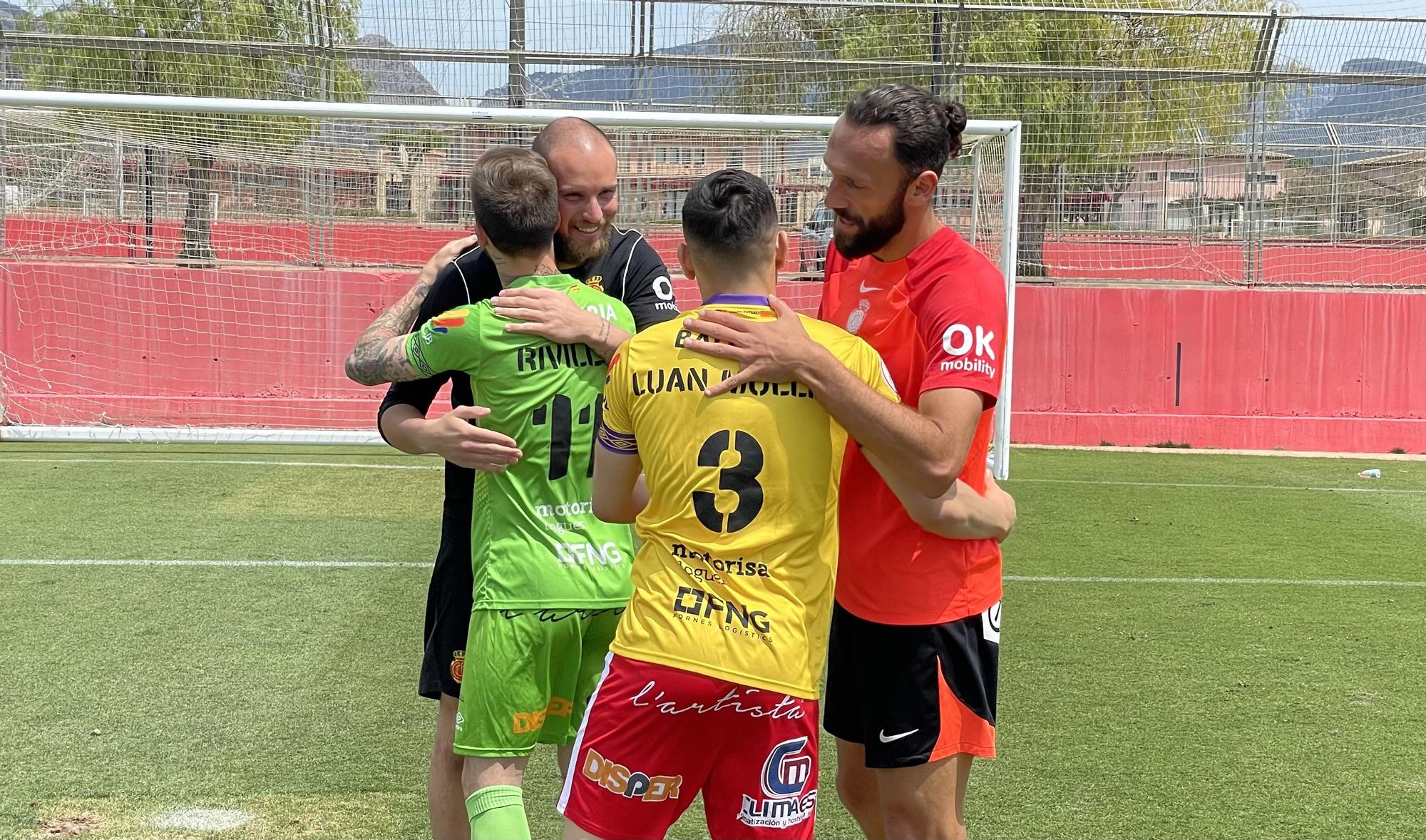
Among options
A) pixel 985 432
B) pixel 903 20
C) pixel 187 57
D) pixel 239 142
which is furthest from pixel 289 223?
pixel 985 432

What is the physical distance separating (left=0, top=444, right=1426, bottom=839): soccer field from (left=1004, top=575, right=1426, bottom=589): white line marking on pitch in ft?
0.08

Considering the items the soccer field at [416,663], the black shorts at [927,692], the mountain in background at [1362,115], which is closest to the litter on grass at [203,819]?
the soccer field at [416,663]

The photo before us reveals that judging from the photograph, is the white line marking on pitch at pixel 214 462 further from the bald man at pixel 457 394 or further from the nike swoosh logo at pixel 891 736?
the nike swoosh logo at pixel 891 736

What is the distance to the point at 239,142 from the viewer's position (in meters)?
10.8

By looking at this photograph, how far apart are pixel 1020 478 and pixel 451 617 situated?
7370mm

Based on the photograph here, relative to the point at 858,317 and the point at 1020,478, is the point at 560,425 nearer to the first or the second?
the point at 858,317

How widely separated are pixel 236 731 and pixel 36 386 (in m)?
8.45

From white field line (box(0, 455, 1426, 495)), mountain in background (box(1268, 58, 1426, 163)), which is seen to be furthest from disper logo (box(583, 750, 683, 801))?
mountain in background (box(1268, 58, 1426, 163))

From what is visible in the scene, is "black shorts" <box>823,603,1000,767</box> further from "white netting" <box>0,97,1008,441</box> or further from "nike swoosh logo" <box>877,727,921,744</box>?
"white netting" <box>0,97,1008,441</box>

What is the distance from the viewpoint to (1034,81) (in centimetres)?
1436

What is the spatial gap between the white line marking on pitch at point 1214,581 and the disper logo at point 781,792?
181 inches

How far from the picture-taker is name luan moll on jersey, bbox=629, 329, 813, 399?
2.18m

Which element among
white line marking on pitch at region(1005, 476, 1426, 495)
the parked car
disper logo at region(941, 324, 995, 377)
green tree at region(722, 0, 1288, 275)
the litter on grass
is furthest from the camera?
green tree at region(722, 0, 1288, 275)

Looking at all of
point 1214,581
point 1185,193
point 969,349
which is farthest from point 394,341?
point 1185,193
